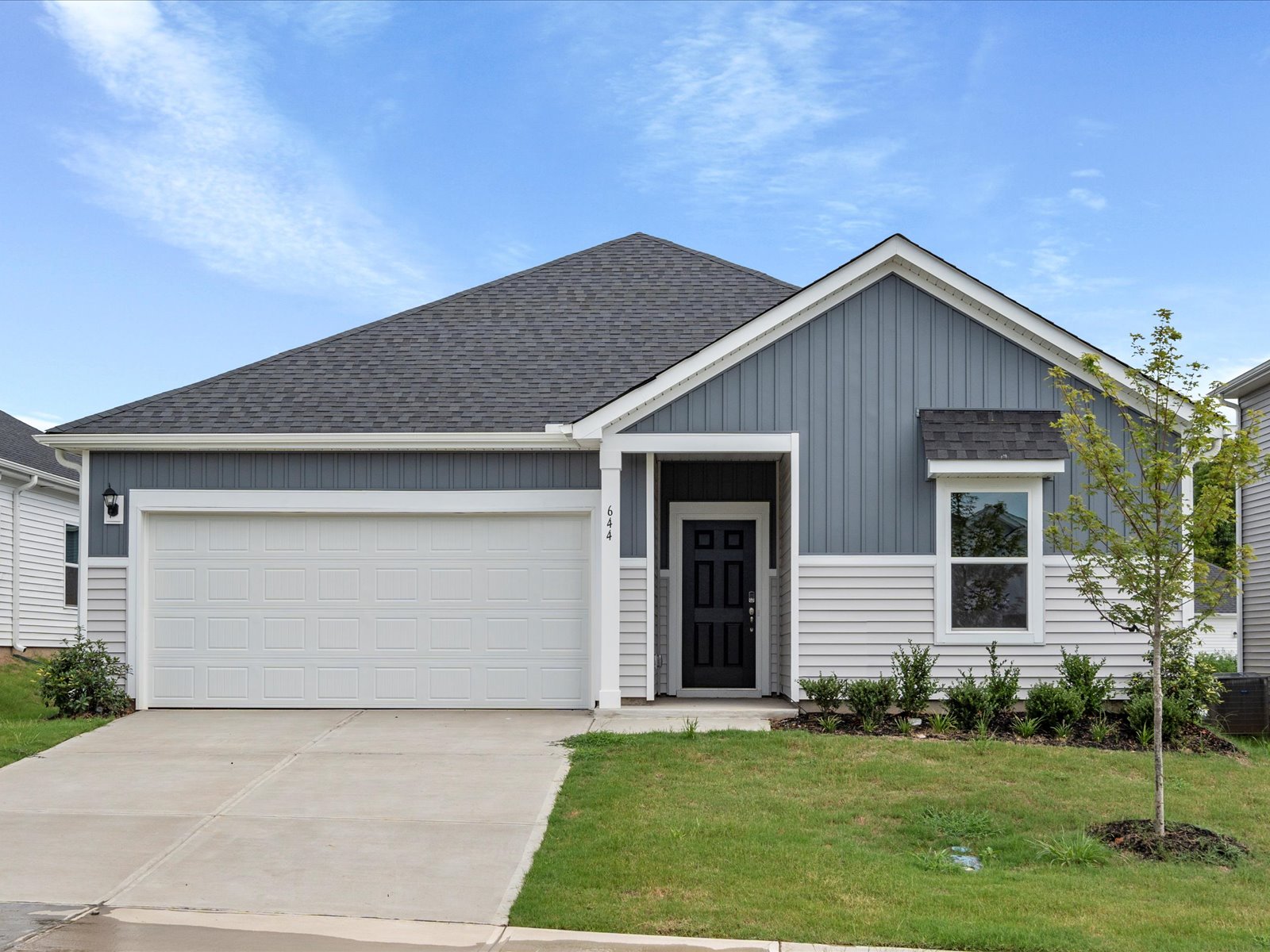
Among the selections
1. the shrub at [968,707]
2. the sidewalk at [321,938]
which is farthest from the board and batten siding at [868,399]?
the sidewalk at [321,938]

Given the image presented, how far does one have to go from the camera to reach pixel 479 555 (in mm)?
14070

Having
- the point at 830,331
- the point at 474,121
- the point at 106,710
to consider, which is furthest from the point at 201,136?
the point at 830,331

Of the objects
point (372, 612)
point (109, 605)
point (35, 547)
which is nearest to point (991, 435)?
point (372, 612)

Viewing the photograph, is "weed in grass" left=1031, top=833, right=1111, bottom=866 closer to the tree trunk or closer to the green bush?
the tree trunk

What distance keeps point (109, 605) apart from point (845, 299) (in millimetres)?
9017

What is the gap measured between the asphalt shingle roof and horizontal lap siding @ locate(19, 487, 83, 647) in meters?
8.42

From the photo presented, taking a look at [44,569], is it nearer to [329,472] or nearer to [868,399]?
[329,472]

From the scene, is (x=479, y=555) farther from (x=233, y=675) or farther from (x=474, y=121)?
(x=474, y=121)

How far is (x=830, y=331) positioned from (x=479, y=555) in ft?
15.3

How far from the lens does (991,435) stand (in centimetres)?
1293

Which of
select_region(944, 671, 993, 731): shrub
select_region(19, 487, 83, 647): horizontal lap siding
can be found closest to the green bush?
select_region(944, 671, 993, 731): shrub

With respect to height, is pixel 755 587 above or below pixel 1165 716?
above

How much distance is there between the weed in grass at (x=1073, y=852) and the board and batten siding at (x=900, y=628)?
4.57 metres

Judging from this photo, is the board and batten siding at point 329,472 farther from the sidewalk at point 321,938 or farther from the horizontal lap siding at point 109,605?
the sidewalk at point 321,938
